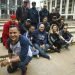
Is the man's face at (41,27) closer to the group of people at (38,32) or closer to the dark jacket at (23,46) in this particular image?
the group of people at (38,32)

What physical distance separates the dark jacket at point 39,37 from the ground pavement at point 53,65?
521mm

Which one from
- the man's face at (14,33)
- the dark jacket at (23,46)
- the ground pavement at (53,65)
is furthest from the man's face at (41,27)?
the man's face at (14,33)

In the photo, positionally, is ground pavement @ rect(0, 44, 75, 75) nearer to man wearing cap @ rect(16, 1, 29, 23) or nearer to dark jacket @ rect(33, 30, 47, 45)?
dark jacket @ rect(33, 30, 47, 45)

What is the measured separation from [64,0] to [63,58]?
1614 centimetres

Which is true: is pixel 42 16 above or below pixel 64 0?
below

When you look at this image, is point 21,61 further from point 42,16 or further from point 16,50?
point 42,16

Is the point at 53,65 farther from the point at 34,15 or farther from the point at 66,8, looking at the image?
the point at 66,8

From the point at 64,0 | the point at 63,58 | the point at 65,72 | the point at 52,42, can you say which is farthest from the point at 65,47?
the point at 64,0

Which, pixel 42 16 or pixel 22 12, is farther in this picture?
pixel 42 16

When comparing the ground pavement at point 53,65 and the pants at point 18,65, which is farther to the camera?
the ground pavement at point 53,65

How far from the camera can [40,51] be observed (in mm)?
6441

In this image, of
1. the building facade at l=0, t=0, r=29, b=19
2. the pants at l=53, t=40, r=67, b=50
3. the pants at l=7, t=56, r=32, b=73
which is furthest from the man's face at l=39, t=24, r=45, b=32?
the building facade at l=0, t=0, r=29, b=19

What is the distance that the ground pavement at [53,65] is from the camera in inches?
206

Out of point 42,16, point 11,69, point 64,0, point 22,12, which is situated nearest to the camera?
point 11,69
